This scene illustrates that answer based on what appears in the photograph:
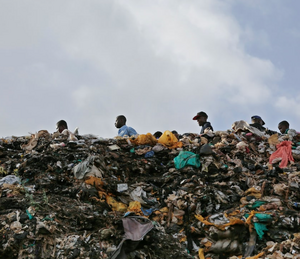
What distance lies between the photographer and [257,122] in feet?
33.4

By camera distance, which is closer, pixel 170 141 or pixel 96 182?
pixel 96 182

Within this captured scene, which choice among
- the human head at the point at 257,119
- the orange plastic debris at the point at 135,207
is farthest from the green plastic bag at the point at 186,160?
the human head at the point at 257,119

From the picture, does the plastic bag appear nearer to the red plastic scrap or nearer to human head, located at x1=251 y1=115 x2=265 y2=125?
the red plastic scrap

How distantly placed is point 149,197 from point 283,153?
289 centimetres

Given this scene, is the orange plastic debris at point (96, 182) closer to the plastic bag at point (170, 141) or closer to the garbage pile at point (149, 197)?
the garbage pile at point (149, 197)

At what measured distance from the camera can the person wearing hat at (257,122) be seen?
9.98m

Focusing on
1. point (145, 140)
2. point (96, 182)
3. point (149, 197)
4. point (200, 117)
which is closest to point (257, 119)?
point (200, 117)

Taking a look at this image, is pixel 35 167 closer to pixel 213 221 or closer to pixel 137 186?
pixel 137 186

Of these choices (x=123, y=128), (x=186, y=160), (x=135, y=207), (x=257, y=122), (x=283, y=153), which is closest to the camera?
(x=135, y=207)

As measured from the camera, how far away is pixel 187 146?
8.89m

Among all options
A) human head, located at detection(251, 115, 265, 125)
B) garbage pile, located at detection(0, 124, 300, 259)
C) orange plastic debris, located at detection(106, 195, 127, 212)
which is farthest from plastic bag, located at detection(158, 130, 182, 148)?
orange plastic debris, located at detection(106, 195, 127, 212)

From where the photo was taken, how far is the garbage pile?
5.76 m

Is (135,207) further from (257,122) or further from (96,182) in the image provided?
(257,122)

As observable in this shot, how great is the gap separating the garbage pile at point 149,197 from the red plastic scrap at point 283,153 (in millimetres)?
19
